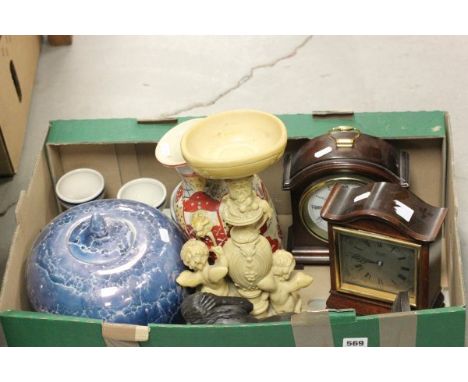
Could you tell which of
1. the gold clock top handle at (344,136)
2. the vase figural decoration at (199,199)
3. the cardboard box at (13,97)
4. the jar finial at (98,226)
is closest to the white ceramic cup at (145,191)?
the vase figural decoration at (199,199)

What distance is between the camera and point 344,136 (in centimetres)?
154

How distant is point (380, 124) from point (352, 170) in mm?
181

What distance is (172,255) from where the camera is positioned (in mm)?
1447

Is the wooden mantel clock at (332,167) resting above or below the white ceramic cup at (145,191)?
above

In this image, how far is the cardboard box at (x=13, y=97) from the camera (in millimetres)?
2066

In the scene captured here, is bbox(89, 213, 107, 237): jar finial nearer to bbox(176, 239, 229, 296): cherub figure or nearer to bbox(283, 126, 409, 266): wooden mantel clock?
bbox(176, 239, 229, 296): cherub figure

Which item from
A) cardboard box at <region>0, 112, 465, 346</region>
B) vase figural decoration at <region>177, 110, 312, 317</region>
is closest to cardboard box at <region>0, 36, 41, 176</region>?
cardboard box at <region>0, 112, 465, 346</region>

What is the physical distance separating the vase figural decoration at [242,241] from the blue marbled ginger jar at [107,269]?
5 centimetres

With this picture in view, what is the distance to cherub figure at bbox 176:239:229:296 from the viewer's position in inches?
55.3

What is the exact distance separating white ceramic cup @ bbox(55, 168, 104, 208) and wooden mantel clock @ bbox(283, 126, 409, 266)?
424mm

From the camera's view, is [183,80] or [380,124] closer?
[380,124]

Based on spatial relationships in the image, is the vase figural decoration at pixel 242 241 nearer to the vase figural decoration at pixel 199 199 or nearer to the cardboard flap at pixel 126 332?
the vase figural decoration at pixel 199 199
